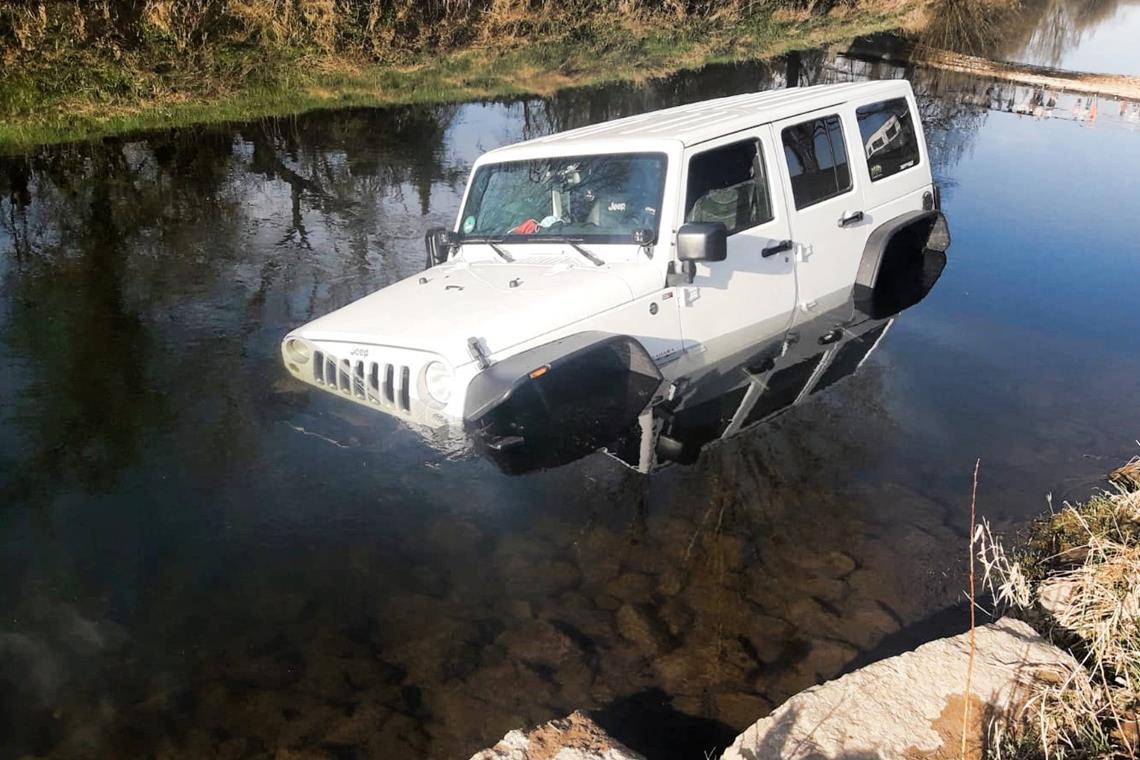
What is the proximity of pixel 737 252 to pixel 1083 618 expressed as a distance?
2973 mm

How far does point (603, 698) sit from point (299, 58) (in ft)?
49.1

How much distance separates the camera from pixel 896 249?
7.69 m

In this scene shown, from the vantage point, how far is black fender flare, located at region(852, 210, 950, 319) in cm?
731

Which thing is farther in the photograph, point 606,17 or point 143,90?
point 606,17

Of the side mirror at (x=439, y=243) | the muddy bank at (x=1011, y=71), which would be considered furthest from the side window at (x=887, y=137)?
the muddy bank at (x=1011, y=71)

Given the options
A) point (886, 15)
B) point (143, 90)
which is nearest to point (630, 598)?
point (143, 90)

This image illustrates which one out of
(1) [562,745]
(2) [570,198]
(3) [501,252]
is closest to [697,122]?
(2) [570,198]

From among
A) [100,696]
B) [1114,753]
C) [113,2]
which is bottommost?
[100,696]

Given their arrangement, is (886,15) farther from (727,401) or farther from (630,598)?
(630,598)

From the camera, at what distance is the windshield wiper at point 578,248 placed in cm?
581

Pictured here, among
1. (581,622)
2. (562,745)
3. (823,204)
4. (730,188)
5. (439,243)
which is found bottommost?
(581,622)

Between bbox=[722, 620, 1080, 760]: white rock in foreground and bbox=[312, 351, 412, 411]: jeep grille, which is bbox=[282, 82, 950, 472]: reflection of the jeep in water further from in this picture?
bbox=[722, 620, 1080, 760]: white rock in foreground

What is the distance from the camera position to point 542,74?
1831cm

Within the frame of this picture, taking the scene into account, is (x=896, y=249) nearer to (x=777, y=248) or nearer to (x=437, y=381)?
(x=777, y=248)
